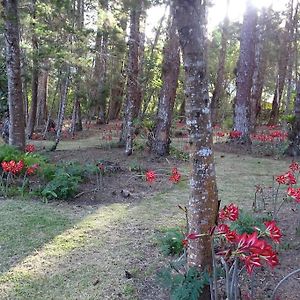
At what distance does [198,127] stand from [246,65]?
860 cm

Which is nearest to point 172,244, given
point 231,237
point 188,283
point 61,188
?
point 188,283

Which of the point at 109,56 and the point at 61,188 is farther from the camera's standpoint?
the point at 109,56

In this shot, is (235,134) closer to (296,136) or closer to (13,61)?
(296,136)

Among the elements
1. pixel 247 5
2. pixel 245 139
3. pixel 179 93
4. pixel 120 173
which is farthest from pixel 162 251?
pixel 179 93

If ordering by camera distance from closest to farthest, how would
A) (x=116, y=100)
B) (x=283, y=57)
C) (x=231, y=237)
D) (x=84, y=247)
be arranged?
1. (x=231, y=237)
2. (x=84, y=247)
3. (x=283, y=57)
4. (x=116, y=100)

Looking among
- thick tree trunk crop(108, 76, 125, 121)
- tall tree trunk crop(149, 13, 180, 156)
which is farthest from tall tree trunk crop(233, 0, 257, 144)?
thick tree trunk crop(108, 76, 125, 121)

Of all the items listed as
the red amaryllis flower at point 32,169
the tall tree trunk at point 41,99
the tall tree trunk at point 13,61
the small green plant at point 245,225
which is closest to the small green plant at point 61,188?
the red amaryllis flower at point 32,169

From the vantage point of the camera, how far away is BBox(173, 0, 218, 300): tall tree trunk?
2.31 metres

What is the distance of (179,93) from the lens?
21.4m

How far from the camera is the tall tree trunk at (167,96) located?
8.35 metres

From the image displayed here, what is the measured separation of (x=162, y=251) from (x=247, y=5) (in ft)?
28.7

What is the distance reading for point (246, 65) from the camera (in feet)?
34.2

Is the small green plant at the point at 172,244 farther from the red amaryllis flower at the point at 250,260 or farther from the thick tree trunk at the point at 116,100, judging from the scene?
the thick tree trunk at the point at 116,100

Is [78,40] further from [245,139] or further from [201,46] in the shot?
[201,46]
